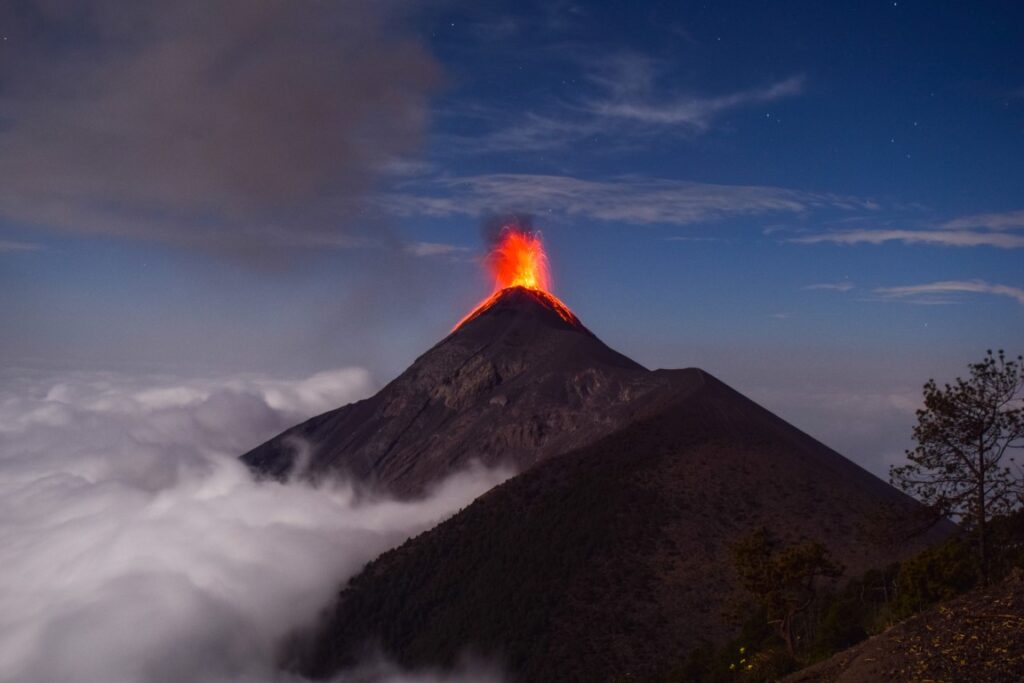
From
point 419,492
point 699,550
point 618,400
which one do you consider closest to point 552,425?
point 618,400

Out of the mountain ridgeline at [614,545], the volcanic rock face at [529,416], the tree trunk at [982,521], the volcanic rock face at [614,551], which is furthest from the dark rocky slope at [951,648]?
the volcanic rock face at [529,416]

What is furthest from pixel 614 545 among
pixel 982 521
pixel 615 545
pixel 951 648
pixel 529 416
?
pixel 951 648

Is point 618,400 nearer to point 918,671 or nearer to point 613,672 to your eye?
point 613,672

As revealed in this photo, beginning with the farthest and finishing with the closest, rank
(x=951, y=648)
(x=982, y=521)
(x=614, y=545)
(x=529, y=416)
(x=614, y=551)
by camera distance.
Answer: (x=529, y=416), (x=614, y=545), (x=614, y=551), (x=982, y=521), (x=951, y=648)

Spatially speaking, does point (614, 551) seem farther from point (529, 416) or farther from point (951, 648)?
point (951, 648)

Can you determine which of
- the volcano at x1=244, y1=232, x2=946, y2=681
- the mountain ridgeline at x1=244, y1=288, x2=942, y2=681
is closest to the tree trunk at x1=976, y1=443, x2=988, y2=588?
the volcano at x1=244, y1=232, x2=946, y2=681

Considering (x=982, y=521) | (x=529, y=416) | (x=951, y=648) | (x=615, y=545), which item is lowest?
(x=951, y=648)

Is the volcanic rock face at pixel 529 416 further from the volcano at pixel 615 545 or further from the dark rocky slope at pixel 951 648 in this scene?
the dark rocky slope at pixel 951 648

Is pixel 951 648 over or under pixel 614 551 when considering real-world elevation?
under

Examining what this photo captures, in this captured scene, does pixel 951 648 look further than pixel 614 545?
No
